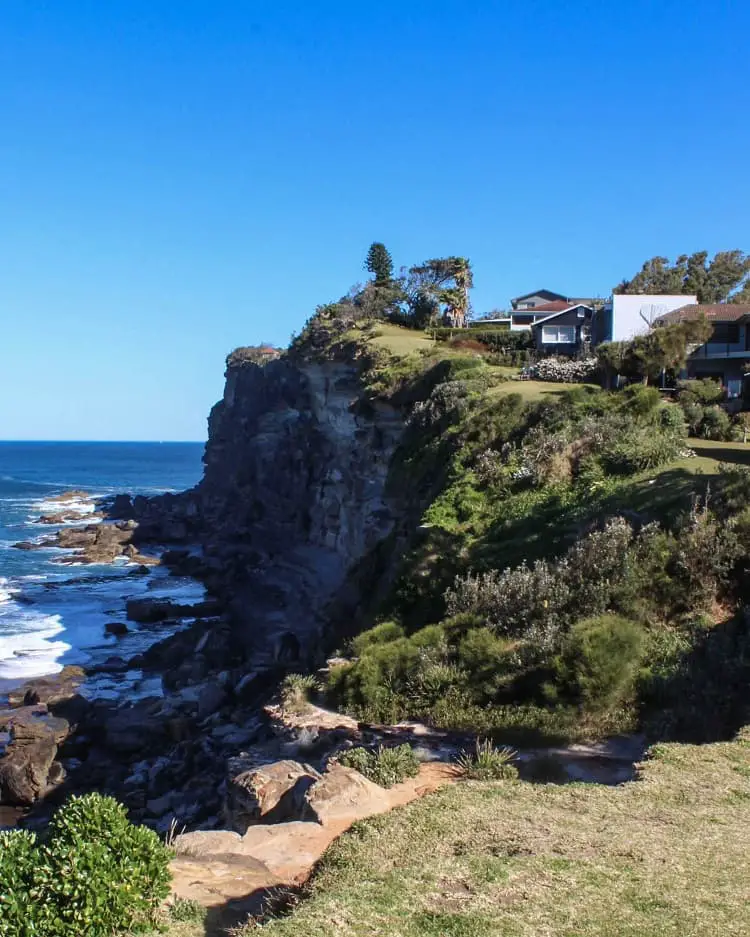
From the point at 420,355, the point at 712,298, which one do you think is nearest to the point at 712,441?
the point at 420,355

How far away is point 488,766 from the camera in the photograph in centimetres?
1006

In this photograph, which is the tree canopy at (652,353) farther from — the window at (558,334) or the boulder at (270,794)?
the boulder at (270,794)

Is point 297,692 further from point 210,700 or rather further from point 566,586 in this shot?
point 210,700

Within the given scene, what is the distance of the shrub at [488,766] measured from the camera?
32.3ft

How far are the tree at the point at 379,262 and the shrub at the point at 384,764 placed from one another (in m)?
53.1

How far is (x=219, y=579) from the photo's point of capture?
53.9 metres

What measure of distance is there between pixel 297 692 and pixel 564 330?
3441cm

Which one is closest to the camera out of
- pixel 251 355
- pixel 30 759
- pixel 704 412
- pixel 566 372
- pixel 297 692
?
pixel 297 692

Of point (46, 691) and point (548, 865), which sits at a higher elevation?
point (548, 865)

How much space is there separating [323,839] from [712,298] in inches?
2571

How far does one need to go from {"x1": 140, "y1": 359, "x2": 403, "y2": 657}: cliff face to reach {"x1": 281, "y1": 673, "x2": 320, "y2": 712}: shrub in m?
14.3

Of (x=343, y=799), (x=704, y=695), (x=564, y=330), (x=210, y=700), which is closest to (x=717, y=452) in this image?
(x=704, y=695)

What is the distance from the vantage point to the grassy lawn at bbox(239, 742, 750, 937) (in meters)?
6.16

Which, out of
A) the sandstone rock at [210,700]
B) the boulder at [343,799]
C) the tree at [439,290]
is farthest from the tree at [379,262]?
the boulder at [343,799]
